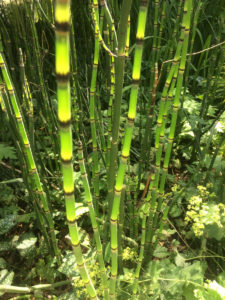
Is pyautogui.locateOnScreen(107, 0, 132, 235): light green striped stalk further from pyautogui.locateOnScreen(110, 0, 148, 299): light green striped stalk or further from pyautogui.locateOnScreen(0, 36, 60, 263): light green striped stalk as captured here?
pyautogui.locateOnScreen(0, 36, 60, 263): light green striped stalk

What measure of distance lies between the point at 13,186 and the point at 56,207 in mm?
333

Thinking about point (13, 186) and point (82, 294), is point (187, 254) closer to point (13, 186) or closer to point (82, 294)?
point (82, 294)

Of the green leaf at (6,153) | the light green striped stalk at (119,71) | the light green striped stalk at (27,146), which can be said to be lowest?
the green leaf at (6,153)

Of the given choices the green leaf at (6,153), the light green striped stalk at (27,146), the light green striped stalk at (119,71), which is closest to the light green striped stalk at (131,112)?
the light green striped stalk at (119,71)

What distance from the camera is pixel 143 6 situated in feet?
1.50

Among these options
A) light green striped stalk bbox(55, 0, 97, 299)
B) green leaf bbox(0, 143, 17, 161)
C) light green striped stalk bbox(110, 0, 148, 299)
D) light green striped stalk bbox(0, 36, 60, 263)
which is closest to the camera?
light green striped stalk bbox(55, 0, 97, 299)

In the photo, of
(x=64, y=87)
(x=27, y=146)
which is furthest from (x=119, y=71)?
(x=27, y=146)

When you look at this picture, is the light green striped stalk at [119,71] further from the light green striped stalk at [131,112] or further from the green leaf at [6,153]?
the green leaf at [6,153]

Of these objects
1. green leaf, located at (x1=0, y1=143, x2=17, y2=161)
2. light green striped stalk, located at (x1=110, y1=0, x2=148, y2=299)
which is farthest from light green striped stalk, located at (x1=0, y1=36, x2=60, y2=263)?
light green striped stalk, located at (x1=110, y1=0, x2=148, y2=299)

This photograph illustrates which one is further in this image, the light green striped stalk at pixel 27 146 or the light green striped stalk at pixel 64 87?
the light green striped stalk at pixel 27 146

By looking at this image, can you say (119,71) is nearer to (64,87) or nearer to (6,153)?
(64,87)

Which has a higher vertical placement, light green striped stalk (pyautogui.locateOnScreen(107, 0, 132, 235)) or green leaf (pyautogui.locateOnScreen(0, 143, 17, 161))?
light green striped stalk (pyautogui.locateOnScreen(107, 0, 132, 235))

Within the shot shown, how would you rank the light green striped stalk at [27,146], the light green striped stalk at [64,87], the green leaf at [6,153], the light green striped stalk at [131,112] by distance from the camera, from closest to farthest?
the light green striped stalk at [64,87] → the light green striped stalk at [131,112] → the light green striped stalk at [27,146] → the green leaf at [6,153]

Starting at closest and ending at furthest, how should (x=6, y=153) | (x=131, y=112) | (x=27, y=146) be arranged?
(x=131, y=112)
(x=27, y=146)
(x=6, y=153)
